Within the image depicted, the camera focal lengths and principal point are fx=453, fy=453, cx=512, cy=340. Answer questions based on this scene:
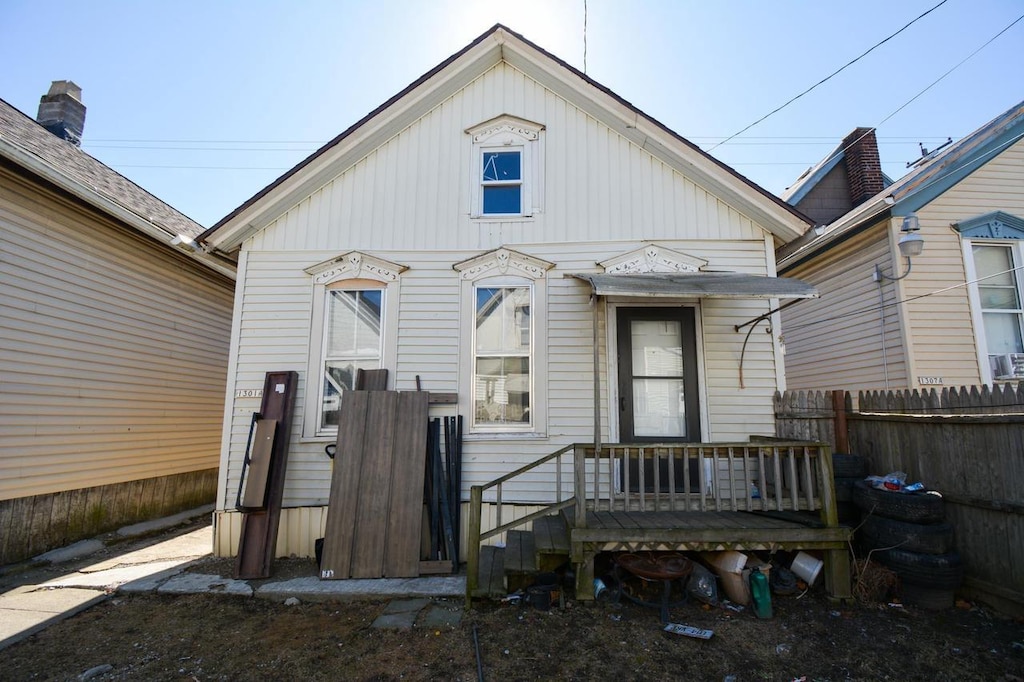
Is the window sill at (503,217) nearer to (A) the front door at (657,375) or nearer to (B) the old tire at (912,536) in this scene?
(A) the front door at (657,375)

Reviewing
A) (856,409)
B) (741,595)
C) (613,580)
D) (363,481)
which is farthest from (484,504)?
(856,409)

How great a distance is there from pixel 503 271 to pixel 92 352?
239 inches

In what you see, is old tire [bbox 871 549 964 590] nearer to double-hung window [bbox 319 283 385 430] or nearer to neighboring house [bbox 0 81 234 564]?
double-hung window [bbox 319 283 385 430]

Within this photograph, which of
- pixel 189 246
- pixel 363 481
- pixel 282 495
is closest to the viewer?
pixel 363 481

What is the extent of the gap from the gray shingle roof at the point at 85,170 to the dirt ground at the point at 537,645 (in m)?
5.63

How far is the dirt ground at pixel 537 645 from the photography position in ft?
10.4

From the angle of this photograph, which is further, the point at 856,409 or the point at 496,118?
the point at 496,118

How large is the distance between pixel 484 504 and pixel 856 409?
443 cm

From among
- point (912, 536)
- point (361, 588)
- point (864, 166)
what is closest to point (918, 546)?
point (912, 536)

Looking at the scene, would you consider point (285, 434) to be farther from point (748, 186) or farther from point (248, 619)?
point (748, 186)

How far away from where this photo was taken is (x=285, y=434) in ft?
18.0

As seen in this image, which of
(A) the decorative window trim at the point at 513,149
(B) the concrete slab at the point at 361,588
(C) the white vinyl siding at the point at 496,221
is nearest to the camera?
(B) the concrete slab at the point at 361,588

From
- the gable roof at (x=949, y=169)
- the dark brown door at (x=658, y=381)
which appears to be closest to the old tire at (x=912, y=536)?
the dark brown door at (x=658, y=381)

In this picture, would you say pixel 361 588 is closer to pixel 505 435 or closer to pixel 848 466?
pixel 505 435
